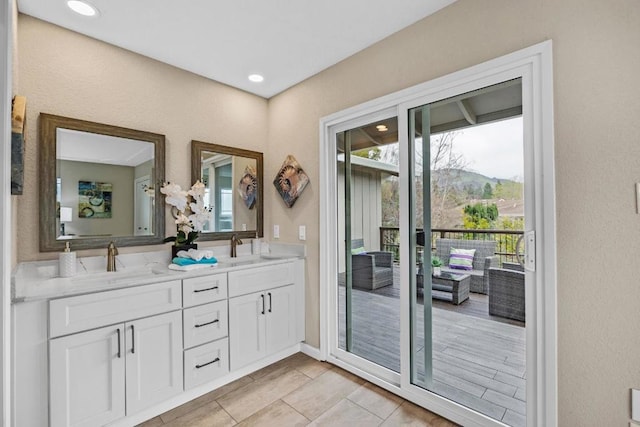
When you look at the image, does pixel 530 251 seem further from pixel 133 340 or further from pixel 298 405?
pixel 133 340

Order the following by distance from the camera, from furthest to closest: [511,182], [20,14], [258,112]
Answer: [258,112] → [20,14] → [511,182]

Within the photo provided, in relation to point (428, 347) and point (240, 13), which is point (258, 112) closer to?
point (240, 13)

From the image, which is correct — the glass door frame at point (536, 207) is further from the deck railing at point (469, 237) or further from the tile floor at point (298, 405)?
the tile floor at point (298, 405)

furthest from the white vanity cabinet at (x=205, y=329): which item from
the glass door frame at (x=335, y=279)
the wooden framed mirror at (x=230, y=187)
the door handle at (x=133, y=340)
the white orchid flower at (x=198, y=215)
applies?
the glass door frame at (x=335, y=279)

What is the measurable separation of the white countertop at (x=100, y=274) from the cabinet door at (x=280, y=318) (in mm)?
290

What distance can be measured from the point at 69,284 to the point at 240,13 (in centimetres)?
198

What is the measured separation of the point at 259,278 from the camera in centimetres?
261

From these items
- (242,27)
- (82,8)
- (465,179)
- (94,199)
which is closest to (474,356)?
(465,179)

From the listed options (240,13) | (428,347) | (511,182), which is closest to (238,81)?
(240,13)

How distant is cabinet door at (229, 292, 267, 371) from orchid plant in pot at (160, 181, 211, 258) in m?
0.62

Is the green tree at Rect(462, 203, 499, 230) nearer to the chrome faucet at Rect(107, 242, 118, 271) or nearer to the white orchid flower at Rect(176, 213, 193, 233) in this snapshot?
the white orchid flower at Rect(176, 213, 193, 233)

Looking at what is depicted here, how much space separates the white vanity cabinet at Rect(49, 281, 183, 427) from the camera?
1.67 metres

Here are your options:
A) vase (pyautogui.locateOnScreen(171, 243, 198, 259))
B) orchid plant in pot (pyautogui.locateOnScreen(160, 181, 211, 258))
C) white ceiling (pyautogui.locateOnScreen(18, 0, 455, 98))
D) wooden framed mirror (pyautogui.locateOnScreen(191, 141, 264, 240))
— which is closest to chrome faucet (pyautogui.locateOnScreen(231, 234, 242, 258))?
wooden framed mirror (pyautogui.locateOnScreen(191, 141, 264, 240))

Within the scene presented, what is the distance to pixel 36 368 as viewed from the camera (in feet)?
5.29
